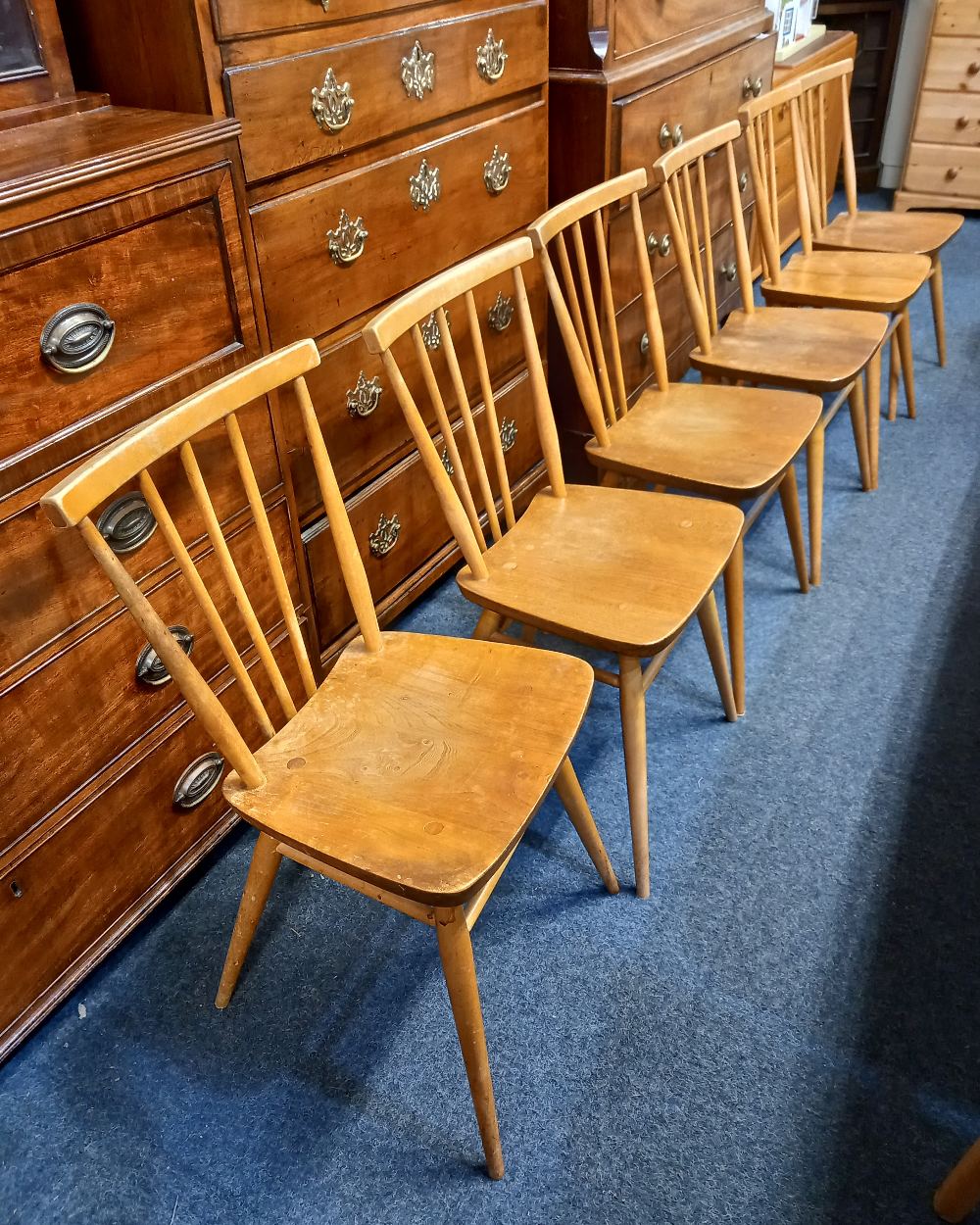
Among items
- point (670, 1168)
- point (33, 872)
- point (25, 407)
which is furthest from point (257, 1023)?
point (25, 407)

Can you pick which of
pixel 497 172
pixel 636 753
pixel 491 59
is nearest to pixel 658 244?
pixel 497 172

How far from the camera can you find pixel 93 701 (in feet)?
4.07

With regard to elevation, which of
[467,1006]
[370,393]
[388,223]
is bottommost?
[467,1006]

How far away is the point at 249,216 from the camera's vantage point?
1.32m

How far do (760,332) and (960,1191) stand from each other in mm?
1707

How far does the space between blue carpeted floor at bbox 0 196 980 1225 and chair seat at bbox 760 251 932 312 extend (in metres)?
1.03

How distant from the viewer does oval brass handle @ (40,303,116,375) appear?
105cm

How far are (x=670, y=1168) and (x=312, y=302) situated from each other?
4.34 feet

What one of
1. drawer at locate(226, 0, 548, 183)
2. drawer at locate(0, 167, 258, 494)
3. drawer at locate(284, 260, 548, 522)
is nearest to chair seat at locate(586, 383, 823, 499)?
drawer at locate(284, 260, 548, 522)

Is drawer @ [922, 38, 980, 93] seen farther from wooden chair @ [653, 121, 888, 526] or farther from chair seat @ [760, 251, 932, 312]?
wooden chair @ [653, 121, 888, 526]

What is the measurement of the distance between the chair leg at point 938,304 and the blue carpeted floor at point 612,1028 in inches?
59.2

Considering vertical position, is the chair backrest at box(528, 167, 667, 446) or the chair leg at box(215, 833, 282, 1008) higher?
the chair backrest at box(528, 167, 667, 446)

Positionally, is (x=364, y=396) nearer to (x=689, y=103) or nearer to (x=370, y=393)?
(x=370, y=393)

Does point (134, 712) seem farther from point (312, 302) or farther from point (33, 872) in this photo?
point (312, 302)
